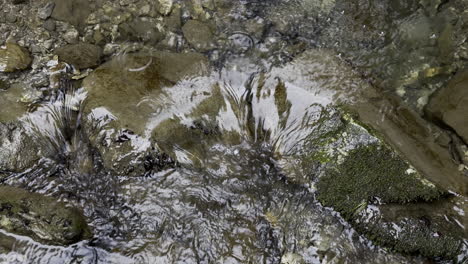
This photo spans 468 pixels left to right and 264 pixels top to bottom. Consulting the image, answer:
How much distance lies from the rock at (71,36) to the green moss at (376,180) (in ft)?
11.5

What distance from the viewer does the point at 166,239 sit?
12.4 ft

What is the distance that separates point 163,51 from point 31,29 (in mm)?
Result: 1725

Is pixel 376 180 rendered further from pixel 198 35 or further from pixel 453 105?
pixel 198 35

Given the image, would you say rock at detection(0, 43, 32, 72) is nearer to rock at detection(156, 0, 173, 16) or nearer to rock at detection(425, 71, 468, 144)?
rock at detection(156, 0, 173, 16)

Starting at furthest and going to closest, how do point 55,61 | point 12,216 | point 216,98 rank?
1. point 55,61
2. point 216,98
3. point 12,216

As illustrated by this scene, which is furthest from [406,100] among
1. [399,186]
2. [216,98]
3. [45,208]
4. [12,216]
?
[12,216]

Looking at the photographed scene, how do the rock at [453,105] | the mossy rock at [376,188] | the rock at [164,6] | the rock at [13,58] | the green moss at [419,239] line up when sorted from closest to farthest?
1. the green moss at [419,239]
2. the mossy rock at [376,188]
3. the rock at [453,105]
4. the rock at [13,58]
5. the rock at [164,6]

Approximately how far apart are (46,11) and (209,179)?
310 cm

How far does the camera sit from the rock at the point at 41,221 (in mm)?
3574

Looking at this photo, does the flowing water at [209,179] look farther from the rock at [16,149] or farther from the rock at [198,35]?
the rock at [198,35]

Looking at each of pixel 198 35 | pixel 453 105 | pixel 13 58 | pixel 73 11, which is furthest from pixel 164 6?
pixel 453 105

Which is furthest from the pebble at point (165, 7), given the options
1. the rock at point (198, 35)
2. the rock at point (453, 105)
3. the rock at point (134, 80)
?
the rock at point (453, 105)

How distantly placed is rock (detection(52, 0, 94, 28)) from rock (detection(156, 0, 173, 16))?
0.89 metres

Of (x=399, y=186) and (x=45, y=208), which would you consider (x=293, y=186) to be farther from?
(x=45, y=208)
